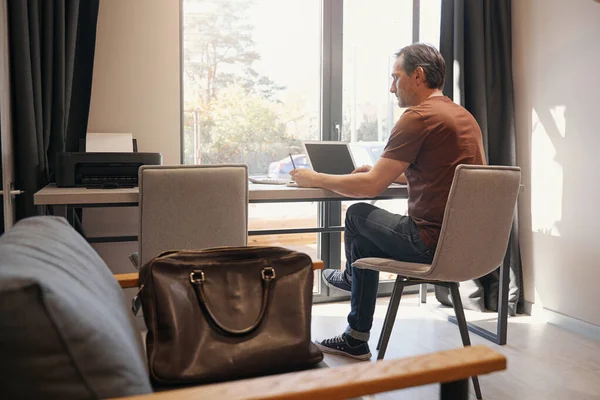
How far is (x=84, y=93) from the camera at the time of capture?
2.76m


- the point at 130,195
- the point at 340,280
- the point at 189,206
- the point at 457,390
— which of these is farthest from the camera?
the point at 340,280

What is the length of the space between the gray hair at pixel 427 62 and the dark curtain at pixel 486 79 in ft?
2.92

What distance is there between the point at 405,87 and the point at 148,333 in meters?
1.67

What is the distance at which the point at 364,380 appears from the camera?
0.72 metres

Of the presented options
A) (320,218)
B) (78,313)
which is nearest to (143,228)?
(78,313)

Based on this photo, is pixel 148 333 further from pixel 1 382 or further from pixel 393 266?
pixel 393 266

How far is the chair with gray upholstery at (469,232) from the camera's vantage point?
6.48 feet

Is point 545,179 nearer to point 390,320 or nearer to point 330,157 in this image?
point 330,157

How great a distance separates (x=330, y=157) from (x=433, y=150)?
2.48 ft

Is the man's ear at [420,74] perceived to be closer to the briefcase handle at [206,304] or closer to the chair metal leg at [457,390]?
the briefcase handle at [206,304]

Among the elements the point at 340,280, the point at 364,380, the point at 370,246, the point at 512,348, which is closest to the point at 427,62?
the point at 370,246

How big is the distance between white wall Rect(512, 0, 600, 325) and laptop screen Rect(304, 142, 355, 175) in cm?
111

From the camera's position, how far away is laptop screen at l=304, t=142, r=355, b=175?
2.75 meters

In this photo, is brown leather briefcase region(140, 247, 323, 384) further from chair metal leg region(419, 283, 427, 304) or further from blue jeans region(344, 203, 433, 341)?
chair metal leg region(419, 283, 427, 304)
